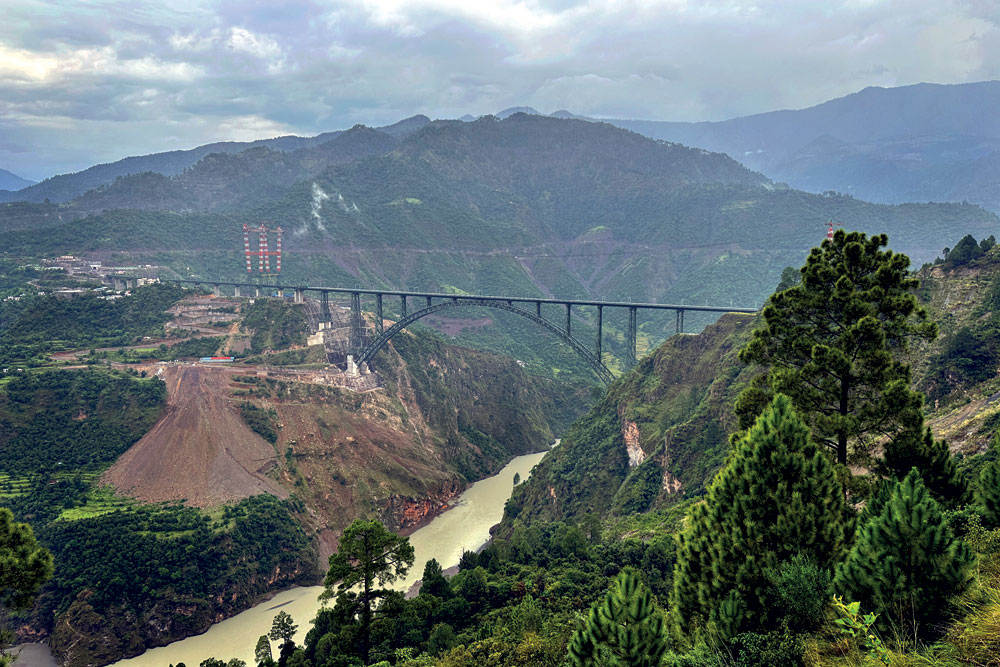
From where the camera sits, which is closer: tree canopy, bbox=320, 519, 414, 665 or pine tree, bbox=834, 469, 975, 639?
pine tree, bbox=834, 469, 975, 639

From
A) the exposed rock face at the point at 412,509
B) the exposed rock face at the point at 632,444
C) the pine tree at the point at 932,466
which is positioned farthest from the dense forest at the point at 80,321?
the pine tree at the point at 932,466

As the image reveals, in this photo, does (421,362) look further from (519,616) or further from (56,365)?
(519,616)

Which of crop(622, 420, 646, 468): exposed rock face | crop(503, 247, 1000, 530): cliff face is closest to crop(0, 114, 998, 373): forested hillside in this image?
crop(503, 247, 1000, 530): cliff face

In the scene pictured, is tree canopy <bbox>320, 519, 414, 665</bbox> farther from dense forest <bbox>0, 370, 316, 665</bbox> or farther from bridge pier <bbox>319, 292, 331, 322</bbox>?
bridge pier <bbox>319, 292, 331, 322</bbox>

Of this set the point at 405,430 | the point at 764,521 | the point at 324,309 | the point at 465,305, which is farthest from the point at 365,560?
the point at 324,309

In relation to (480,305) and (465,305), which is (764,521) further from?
(465,305)

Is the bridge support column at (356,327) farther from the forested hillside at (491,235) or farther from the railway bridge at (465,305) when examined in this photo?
the forested hillside at (491,235)
